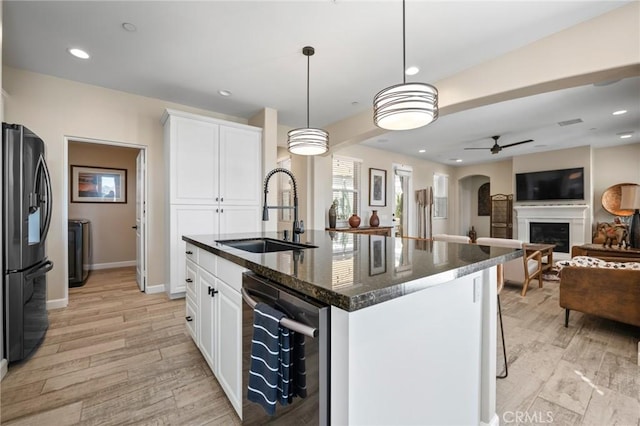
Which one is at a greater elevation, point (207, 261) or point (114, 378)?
point (207, 261)

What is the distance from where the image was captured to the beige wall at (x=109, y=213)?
16.9ft

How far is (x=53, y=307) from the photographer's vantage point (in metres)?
3.15

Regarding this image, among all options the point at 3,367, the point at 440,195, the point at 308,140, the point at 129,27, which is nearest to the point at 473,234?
the point at 440,195

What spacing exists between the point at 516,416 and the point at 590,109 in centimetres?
458

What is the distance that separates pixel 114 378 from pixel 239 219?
238 centimetres

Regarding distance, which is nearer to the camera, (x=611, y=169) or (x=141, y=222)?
(x=141, y=222)

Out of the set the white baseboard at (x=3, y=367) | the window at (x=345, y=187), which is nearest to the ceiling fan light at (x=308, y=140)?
the white baseboard at (x=3, y=367)

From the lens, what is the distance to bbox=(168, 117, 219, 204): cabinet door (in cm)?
347

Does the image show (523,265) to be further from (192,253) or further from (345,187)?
(192,253)

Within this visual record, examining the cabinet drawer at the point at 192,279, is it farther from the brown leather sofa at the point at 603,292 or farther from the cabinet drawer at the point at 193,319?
the brown leather sofa at the point at 603,292

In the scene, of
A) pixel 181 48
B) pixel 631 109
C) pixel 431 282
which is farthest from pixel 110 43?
pixel 631 109

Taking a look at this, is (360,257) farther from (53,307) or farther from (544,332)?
(53,307)

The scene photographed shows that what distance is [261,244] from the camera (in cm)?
220

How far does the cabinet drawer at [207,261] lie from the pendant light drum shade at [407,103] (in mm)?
1440
